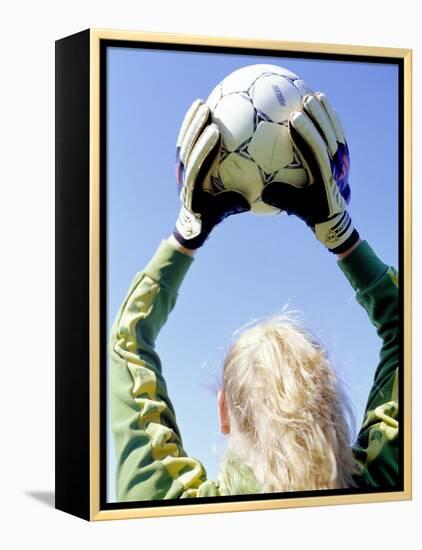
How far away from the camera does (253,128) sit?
7.62m

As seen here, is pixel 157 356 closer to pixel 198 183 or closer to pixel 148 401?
pixel 148 401

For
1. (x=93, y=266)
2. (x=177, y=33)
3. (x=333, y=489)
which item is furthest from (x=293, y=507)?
(x=177, y=33)

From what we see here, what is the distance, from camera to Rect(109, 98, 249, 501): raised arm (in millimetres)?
→ 7500

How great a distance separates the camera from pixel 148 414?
24.8 feet

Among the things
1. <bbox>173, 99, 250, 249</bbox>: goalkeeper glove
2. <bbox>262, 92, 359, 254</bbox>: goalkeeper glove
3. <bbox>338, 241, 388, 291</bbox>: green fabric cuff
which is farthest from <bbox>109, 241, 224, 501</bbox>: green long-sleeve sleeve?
<bbox>338, 241, 388, 291</bbox>: green fabric cuff

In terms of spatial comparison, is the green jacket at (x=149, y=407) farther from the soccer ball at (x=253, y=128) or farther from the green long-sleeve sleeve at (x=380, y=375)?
the green long-sleeve sleeve at (x=380, y=375)

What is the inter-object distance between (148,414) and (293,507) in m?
0.92

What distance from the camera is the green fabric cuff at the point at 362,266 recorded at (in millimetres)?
8023

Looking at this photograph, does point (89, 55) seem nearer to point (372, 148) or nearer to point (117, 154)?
point (117, 154)

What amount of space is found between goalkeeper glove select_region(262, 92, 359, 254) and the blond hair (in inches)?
20.0

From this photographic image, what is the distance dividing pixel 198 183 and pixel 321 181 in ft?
2.08

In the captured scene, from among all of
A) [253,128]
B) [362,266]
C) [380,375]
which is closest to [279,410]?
[380,375]

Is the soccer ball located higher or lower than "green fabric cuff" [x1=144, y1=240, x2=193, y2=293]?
higher

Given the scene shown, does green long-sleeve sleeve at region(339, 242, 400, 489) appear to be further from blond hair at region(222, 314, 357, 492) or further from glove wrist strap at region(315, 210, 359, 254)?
blond hair at region(222, 314, 357, 492)
